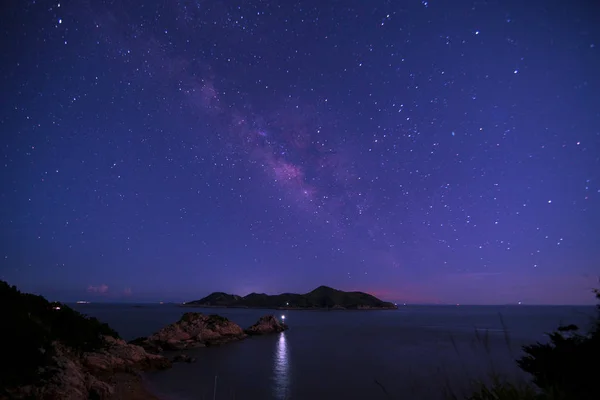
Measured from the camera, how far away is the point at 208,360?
3156 cm

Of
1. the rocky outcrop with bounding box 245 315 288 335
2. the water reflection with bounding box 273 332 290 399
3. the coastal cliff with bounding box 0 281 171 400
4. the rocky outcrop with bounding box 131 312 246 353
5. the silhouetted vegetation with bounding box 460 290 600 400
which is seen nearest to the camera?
the silhouetted vegetation with bounding box 460 290 600 400

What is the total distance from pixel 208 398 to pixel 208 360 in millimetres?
14389

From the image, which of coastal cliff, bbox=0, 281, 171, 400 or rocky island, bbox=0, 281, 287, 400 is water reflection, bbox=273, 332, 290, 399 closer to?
rocky island, bbox=0, 281, 287, 400

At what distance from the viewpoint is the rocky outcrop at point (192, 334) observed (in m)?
37.5

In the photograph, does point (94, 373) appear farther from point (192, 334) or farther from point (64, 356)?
point (192, 334)

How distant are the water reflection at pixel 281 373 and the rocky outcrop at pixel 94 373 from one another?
8.05 m

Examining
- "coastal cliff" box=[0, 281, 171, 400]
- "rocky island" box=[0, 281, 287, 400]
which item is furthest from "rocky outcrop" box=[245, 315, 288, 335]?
"coastal cliff" box=[0, 281, 171, 400]

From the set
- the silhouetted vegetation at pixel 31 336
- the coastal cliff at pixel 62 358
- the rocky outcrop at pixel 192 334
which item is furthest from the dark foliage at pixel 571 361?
the rocky outcrop at pixel 192 334

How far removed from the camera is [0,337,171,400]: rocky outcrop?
1183 cm

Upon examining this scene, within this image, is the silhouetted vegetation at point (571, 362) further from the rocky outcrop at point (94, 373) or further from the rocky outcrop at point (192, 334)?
the rocky outcrop at point (192, 334)

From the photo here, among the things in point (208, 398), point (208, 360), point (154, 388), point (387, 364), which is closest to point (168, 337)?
point (208, 360)

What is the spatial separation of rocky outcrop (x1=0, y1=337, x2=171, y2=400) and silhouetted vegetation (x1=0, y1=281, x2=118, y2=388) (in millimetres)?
447

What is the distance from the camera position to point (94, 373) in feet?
65.1

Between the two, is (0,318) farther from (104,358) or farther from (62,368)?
(104,358)
